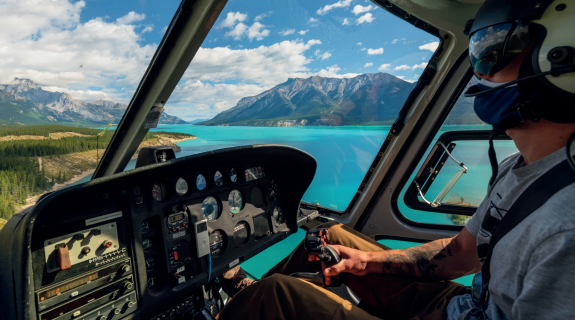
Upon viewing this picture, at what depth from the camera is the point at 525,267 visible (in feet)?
2.36

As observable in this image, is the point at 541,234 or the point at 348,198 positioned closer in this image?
the point at 541,234

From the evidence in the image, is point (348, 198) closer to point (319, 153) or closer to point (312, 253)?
point (319, 153)

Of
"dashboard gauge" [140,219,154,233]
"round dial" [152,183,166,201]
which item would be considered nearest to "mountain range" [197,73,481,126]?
"round dial" [152,183,166,201]

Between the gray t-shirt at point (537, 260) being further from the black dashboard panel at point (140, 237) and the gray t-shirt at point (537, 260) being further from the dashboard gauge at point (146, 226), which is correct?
the dashboard gauge at point (146, 226)

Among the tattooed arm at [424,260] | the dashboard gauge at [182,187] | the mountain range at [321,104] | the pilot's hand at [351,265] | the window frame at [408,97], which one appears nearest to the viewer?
the tattooed arm at [424,260]

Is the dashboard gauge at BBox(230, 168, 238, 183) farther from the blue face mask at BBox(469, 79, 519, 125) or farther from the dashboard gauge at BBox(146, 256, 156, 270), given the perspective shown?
the blue face mask at BBox(469, 79, 519, 125)

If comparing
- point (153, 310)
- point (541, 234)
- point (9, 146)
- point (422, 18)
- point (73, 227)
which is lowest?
point (153, 310)

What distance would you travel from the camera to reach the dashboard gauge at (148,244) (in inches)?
59.3

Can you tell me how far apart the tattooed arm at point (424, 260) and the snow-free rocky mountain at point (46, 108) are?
1.68 meters

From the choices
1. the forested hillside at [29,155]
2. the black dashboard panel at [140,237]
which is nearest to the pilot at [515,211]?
the black dashboard panel at [140,237]

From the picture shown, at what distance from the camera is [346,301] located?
1.12 m

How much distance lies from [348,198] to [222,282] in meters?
1.48

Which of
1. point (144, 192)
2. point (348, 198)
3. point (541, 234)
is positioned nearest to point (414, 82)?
point (348, 198)

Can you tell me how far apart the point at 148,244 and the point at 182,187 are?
374 millimetres
